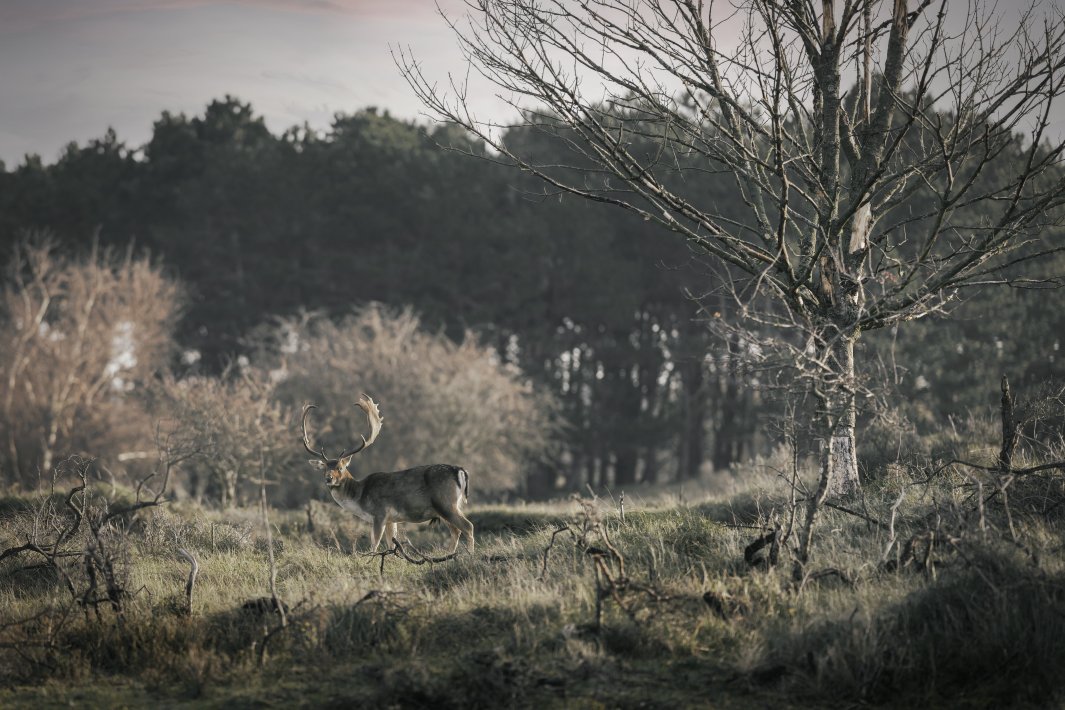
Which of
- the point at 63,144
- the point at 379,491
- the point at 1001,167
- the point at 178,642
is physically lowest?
the point at 178,642

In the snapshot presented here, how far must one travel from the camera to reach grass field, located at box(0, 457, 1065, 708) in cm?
506

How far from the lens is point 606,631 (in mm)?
5844

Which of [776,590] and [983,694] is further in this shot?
[776,590]

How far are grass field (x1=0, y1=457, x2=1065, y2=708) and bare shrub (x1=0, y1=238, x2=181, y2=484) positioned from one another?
2444 cm

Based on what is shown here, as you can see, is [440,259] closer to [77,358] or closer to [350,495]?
[77,358]

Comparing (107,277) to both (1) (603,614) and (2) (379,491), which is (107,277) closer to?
(2) (379,491)

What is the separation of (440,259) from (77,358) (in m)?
13.5

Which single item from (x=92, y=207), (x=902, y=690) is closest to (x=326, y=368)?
(x=92, y=207)

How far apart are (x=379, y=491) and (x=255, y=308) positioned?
28.2 metres

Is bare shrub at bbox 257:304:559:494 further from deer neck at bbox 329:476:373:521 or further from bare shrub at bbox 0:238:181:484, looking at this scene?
deer neck at bbox 329:476:373:521

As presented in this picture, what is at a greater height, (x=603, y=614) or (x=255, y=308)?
(x=255, y=308)

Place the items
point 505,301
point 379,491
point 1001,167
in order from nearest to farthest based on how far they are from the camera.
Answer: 1. point 379,491
2. point 1001,167
3. point 505,301

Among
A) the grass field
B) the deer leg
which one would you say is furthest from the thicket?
the grass field

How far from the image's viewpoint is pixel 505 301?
120 feet
